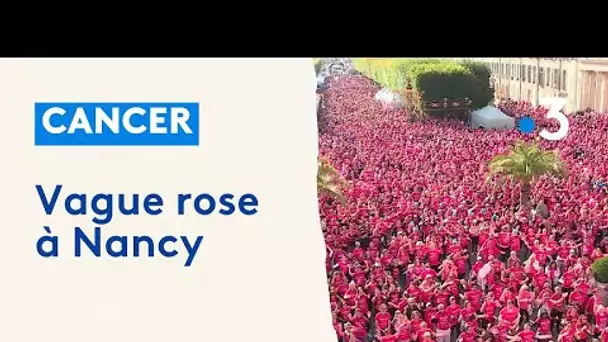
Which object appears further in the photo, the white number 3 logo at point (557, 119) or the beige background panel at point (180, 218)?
the white number 3 logo at point (557, 119)

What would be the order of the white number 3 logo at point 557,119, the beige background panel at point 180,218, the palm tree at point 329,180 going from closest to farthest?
the beige background panel at point 180,218 → the palm tree at point 329,180 → the white number 3 logo at point 557,119

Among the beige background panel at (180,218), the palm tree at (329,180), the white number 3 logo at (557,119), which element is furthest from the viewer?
the white number 3 logo at (557,119)

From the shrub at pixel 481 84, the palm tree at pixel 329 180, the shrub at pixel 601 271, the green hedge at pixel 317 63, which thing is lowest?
the shrub at pixel 601 271

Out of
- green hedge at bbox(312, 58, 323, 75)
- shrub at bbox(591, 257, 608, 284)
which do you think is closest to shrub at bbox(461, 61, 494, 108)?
green hedge at bbox(312, 58, 323, 75)

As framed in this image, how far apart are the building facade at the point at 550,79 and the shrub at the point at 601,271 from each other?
1040 mm

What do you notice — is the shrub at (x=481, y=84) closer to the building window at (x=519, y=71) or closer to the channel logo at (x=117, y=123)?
the building window at (x=519, y=71)

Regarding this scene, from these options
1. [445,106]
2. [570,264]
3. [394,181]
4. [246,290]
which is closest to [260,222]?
[246,290]

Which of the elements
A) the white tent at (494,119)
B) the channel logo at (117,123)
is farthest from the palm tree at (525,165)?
the channel logo at (117,123)

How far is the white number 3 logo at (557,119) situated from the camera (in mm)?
8414

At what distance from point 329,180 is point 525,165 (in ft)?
4.53

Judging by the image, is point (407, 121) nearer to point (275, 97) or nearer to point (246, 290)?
point (275, 97)

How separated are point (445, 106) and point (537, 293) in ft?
4.74

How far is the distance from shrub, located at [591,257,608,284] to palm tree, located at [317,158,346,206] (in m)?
1.79

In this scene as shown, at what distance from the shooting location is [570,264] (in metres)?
8.41
